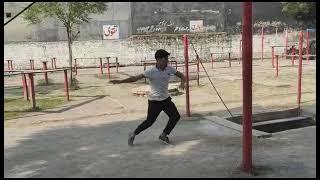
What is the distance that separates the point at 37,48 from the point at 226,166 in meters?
18.9

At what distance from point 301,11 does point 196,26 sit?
17.9ft

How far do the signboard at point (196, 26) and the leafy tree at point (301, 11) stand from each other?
14.6ft

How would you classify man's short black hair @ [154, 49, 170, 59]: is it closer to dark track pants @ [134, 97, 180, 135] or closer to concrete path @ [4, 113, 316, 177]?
dark track pants @ [134, 97, 180, 135]

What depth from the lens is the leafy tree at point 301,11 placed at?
2383 cm

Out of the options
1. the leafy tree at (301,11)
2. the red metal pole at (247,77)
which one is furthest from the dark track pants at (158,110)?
the leafy tree at (301,11)

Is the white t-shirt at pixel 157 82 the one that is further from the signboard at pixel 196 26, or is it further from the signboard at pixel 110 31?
the signboard at pixel 196 26

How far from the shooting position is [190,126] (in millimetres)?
7918

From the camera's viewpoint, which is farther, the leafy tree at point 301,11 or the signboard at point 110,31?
the leafy tree at point 301,11

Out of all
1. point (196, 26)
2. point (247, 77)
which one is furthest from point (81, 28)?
point (247, 77)

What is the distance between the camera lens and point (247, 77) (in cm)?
493

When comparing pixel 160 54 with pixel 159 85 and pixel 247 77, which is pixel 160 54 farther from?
pixel 247 77

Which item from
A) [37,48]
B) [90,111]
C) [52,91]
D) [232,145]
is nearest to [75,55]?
[37,48]

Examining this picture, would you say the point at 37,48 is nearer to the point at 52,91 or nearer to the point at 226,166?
the point at 52,91

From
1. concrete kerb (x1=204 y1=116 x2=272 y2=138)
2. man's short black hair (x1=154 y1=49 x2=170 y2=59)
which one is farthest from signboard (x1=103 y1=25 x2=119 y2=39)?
man's short black hair (x1=154 y1=49 x2=170 y2=59)
